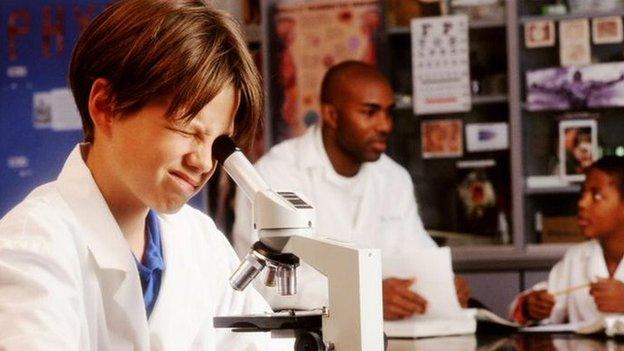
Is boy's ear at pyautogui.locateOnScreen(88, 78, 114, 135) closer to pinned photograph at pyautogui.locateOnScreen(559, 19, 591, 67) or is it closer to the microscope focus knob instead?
the microscope focus knob

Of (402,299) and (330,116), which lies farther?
(330,116)

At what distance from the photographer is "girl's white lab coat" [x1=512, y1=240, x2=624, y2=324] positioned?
3221 mm

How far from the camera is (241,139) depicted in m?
1.21

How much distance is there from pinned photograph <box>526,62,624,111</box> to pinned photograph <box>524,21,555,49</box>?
0.13 meters

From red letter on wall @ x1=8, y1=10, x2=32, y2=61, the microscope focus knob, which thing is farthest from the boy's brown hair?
red letter on wall @ x1=8, y1=10, x2=32, y2=61

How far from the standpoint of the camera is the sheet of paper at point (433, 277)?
2721 millimetres

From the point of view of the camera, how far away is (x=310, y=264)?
103 cm

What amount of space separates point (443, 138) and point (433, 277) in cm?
227

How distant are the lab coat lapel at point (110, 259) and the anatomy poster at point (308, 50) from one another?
3735mm

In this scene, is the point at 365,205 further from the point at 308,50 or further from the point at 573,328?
the point at 308,50

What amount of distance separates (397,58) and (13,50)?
1.65 metres

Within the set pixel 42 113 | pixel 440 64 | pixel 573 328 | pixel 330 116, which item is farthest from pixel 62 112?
pixel 573 328

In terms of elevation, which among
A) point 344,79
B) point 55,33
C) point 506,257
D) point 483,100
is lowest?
point 506,257

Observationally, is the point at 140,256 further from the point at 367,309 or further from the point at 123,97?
the point at 367,309
